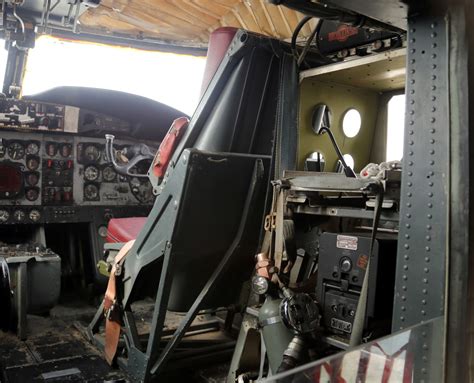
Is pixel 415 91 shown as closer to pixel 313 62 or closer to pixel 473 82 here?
pixel 473 82

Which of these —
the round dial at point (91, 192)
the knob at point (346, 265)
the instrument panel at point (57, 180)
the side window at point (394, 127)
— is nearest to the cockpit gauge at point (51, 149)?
the instrument panel at point (57, 180)

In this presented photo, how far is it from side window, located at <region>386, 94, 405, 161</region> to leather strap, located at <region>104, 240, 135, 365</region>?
1.69m

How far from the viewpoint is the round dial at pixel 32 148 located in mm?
4145

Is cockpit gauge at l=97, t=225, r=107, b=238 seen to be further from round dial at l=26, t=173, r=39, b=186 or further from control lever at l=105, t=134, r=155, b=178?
round dial at l=26, t=173, r=39, b=186

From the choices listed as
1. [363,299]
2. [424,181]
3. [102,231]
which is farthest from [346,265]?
[102,231]

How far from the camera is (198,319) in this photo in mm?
3406

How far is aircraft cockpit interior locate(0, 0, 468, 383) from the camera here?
165 centimetres

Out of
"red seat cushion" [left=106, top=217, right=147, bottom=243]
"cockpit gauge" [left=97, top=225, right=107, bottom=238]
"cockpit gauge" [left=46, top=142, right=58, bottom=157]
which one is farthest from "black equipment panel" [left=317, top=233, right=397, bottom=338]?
"cockpit gauge" [left=46, top=142, right=58, bottom=157]

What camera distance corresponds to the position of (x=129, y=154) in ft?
15.1

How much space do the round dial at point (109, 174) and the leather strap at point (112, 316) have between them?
1.73 m

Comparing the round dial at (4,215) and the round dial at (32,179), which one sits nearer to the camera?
the round dial at (4,215)

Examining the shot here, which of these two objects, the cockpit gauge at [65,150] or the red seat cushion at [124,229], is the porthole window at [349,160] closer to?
the red seat cushion at [124,229]

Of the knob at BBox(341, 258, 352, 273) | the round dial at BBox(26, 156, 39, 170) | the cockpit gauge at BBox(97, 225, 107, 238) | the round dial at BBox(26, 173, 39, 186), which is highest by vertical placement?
the round dial at BBox(26, 156, 39, 170)

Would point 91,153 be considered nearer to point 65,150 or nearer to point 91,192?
point 65,150
